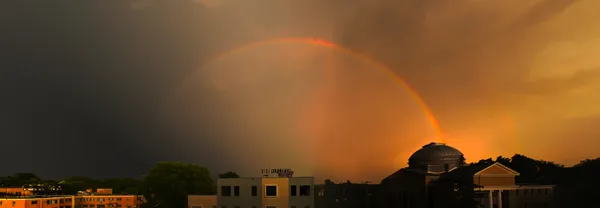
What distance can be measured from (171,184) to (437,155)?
58.1 m

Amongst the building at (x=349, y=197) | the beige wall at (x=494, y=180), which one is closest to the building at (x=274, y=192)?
the beige wall at (x=494, y=180)

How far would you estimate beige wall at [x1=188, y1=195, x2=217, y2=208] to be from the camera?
96.2 meters

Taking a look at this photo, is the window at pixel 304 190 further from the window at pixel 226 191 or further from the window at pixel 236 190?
the window at pixel 226 191

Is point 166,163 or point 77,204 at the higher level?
point 166,163

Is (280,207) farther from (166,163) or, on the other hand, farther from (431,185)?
(166,163)

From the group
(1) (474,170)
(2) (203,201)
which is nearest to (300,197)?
(2) (203,201)

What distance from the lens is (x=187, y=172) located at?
134 metres

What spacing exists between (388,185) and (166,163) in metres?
50.4

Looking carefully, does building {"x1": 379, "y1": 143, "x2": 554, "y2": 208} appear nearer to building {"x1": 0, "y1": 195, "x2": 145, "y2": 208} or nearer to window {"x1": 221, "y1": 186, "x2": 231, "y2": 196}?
window {"x1": 221, "y1": 186, "x2": 231, "y2": 196}

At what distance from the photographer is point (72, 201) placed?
168875mm

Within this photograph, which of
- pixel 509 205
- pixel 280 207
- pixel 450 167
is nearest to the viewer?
pixel 280 207

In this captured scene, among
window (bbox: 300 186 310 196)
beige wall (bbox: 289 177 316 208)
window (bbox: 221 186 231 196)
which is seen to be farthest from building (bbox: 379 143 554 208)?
window (bbox: 221 186 231 196)

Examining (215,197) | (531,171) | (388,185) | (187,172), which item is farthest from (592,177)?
→ (187,172)

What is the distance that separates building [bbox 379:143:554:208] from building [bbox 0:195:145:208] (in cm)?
6507
